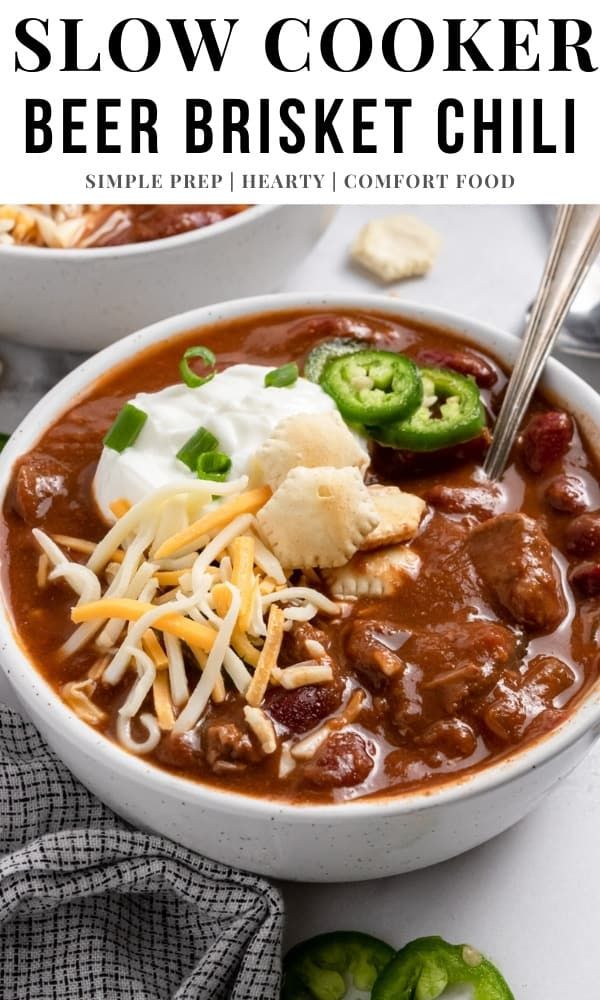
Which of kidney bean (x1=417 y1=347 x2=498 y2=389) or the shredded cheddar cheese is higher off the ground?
kidney bean (x1=417 y1=347 x2=498 y2=389)

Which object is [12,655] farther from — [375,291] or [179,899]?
[375,291]

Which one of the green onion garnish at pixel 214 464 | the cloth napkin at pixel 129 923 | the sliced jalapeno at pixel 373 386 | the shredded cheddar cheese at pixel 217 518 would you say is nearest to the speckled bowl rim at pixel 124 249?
the sliced jalapeno at pixel 373 386

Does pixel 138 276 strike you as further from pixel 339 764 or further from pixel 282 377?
pixel 339 764

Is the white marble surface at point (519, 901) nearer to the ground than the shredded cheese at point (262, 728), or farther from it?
nearer to the ground

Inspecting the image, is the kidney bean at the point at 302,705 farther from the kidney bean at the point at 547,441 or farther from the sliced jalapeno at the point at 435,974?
the kidney bean at the point at 547,441

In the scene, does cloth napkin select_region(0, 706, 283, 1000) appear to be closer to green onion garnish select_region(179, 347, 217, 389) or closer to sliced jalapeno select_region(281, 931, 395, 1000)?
sliced jalapeno select_region(281, 931, 395, 1000)

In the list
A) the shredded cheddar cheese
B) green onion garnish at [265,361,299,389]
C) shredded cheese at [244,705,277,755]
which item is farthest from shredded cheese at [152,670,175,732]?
green onion garnish at [265,361,299,389]

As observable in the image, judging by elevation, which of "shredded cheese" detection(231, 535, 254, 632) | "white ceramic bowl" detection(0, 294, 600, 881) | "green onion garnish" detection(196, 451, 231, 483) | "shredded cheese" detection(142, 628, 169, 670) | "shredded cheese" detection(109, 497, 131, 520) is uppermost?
"green onion garnish" detection(196, 451, 231, 483)
